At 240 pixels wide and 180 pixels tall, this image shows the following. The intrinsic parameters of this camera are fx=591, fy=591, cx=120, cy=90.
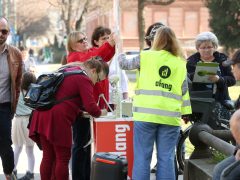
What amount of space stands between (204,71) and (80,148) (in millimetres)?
1591

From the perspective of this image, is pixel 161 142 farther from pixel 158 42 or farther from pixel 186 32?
pixel 186 32

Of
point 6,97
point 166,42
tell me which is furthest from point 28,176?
point 166,42

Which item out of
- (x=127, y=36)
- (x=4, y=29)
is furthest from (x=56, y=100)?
(x=127, y=36)

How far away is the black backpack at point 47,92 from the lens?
5.64 m

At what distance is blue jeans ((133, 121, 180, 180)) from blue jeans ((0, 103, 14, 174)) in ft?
5.40

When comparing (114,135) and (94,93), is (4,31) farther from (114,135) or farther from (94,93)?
(114,135)

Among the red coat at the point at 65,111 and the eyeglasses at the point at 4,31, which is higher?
the eyeglasses at the point at 4,31

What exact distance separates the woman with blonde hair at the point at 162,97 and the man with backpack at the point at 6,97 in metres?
1.72

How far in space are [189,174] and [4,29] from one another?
8.76 ft

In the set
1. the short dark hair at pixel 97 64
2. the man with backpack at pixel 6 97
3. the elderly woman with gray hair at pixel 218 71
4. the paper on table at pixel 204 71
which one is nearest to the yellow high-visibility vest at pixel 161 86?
the short dark hair at pixel 97 64

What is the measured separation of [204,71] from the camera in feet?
20.6

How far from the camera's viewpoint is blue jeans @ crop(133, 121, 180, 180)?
5.70 metres

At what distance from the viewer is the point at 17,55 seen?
6.93 meters

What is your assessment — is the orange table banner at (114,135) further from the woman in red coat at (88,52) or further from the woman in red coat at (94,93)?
the woman in red coat at (88,52)
